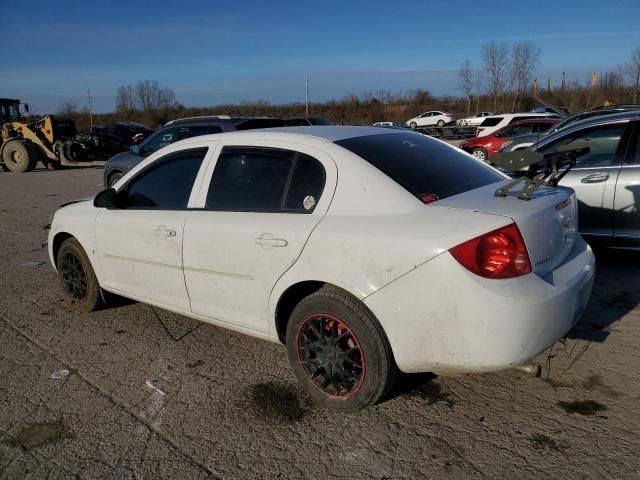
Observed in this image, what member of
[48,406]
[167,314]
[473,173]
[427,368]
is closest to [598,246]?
[473,173]

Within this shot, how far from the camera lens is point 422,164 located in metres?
3.24

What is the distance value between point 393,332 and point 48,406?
82.4 inches

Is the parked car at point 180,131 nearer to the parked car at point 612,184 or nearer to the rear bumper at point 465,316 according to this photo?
the parked car at point 612,184

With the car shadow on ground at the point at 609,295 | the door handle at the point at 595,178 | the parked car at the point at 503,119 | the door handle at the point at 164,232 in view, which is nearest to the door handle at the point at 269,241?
the door handle at the point at 164,232

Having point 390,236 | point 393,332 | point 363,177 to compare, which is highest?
point 363,177

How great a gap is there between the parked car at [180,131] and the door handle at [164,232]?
6.19 meters

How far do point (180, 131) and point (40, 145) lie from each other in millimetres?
13135

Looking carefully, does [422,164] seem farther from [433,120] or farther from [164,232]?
[433,120]

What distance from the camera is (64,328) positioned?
4.39 metres

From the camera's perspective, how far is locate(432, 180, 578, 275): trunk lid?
2.67 meters

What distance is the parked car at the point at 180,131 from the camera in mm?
9820

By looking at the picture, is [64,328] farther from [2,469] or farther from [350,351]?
[350,351]

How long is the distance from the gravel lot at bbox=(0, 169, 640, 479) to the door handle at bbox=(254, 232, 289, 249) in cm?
92

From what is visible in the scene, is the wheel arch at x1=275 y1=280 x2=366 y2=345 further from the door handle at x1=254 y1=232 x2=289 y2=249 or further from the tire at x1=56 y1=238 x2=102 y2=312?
the tire at x1=56 y1=238 x2=102 y2=312
